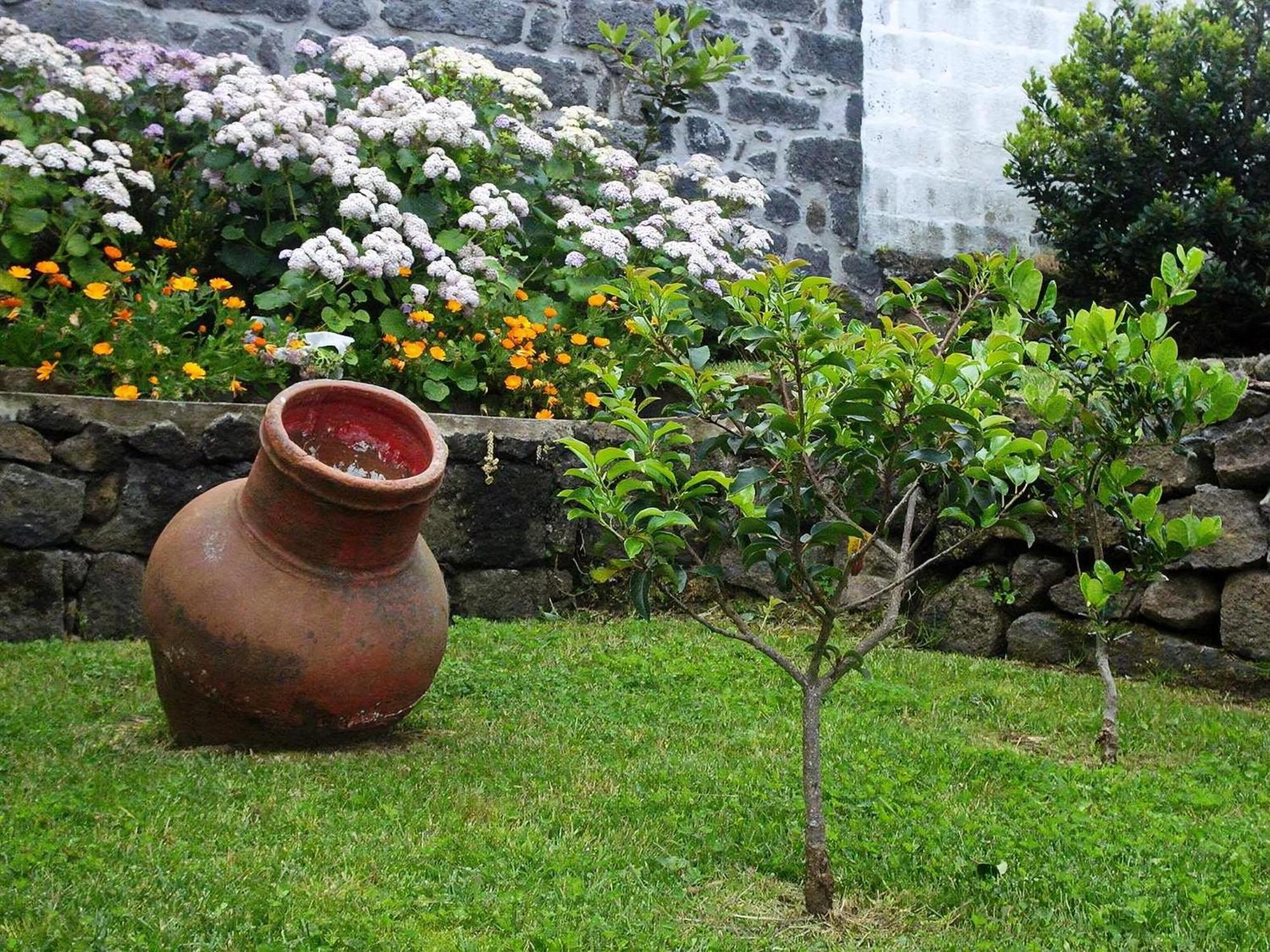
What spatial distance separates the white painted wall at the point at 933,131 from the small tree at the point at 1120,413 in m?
4.25

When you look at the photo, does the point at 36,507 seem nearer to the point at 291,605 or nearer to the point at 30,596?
the point at 30,596

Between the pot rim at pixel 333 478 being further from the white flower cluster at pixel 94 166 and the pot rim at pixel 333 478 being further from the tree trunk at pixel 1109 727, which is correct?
the white flower cluster at pixel 94 166

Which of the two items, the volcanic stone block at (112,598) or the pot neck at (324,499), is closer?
the pot neck at (324,499)

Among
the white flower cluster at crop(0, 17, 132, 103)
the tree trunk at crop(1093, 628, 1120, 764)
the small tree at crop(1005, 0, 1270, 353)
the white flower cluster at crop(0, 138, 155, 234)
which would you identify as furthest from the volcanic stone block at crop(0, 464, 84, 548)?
the small tree at crop(1005, 0, 1270, 353)

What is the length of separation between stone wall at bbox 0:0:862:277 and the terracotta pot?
4596 mm

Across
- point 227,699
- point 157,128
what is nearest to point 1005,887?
point 227,699

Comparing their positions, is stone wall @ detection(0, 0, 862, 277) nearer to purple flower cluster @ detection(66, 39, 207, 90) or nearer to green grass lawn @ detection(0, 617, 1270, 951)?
purple flower cluster @ detection(66, 39, 207, 90)

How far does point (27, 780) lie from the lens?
324 centimetres

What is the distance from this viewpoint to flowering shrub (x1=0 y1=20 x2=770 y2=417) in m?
5.77

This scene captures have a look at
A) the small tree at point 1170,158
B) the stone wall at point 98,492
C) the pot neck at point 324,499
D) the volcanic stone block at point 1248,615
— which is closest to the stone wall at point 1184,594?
the volcanic stone block at point 1248,615

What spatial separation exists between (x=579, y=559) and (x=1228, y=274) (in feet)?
11.5

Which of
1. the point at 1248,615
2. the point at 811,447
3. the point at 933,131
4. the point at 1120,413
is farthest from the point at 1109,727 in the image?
the point at 933,131

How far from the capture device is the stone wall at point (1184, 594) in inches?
195

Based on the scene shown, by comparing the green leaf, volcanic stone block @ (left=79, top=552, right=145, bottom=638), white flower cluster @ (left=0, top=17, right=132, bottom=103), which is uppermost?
white flower cluster @ (left=0, top=17, right=132, bottom=103)
